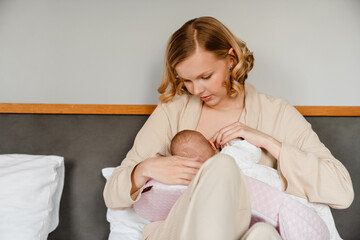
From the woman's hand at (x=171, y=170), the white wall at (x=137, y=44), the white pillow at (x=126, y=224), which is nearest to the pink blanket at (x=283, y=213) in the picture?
the woman's hand at (x=171, y=170)

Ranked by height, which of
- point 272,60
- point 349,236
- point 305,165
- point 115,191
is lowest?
point 349,236

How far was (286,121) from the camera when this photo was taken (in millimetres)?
1643

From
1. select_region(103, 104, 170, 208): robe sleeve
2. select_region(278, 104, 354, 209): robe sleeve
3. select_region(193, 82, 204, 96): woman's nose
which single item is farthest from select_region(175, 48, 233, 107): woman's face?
select_region(278, 104, 354, 209): robe sleeve

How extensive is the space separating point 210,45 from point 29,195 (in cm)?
103

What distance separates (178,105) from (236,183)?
2.75 feet

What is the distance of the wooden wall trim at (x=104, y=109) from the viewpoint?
1.96 metres

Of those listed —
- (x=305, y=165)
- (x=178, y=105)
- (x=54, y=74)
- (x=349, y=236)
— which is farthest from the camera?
(x=54, y=74)

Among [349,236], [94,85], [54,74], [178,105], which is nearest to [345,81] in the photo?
[349,236]

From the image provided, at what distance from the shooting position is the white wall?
2.04 meters

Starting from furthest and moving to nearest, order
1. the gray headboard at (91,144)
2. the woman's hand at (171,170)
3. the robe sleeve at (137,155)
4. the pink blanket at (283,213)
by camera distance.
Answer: the gray headboard at (91,144) < the robe sleeve at (137,155) < the woman's hand at (171,170) < the pink blanket at (283,213)

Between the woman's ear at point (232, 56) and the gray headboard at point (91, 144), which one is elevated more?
the woman's ear at point (232, 56)

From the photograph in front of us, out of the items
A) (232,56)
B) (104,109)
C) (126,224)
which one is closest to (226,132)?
(232,56)

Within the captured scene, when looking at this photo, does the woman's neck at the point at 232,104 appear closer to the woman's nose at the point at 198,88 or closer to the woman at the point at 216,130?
the woman at the point at 216,130

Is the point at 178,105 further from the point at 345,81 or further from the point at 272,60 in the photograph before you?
the point at 345,81
